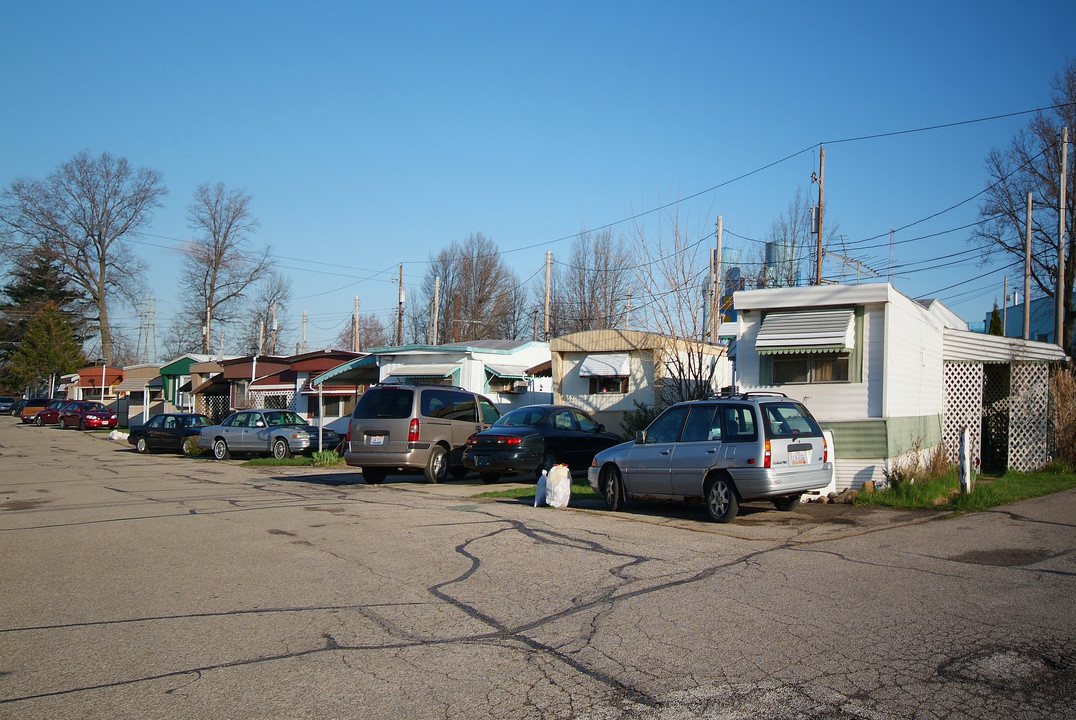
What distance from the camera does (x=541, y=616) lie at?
6.56 meters

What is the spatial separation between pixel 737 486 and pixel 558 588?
14.4ft

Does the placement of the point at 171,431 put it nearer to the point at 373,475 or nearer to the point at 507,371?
the point at 507,371

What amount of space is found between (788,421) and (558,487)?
145 inches

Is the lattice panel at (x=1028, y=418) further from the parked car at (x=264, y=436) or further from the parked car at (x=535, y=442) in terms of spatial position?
the parked car at (x=264, y=436)

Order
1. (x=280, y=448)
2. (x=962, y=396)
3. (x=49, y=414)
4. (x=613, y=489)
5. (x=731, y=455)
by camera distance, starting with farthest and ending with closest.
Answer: (x=49, y=414) < (x=280, y=448) < (x=962, y=396) < (x=613, y=489) < (x=731, y=455)

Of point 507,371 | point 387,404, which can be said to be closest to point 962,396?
point 387,404

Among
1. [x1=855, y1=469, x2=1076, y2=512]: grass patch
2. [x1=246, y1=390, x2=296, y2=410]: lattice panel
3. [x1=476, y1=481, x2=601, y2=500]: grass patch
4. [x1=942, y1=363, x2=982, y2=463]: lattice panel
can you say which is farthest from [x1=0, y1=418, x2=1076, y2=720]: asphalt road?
[x1=246, y1=390, x2=296, y2=410]: lattice panel

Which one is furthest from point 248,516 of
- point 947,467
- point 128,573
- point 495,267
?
point 495,267

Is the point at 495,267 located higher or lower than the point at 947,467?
higher

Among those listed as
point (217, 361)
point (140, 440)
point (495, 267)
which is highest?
point (495, 267)

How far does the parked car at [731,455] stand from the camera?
1097 centimetres

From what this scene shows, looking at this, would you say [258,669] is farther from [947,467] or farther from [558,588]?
[947,467]

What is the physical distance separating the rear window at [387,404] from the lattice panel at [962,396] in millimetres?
11248

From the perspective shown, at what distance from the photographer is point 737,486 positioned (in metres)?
11.1
